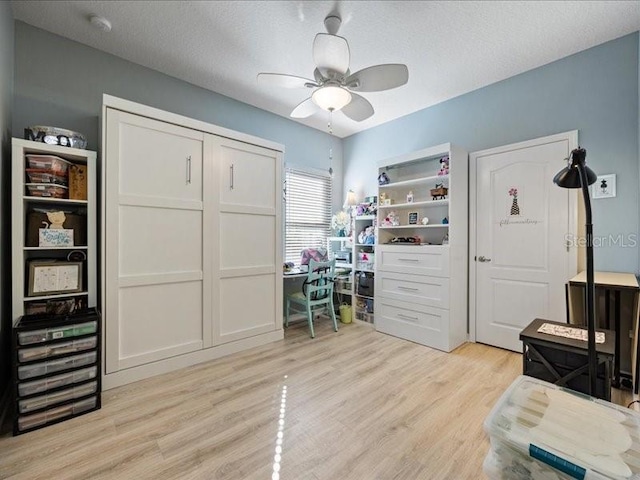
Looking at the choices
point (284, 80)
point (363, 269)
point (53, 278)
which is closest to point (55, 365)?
point (53, 278)

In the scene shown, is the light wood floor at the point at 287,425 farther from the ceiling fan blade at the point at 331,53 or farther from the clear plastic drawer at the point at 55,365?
the ceiling fan blade at the point at 331,53

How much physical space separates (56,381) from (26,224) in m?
1.07

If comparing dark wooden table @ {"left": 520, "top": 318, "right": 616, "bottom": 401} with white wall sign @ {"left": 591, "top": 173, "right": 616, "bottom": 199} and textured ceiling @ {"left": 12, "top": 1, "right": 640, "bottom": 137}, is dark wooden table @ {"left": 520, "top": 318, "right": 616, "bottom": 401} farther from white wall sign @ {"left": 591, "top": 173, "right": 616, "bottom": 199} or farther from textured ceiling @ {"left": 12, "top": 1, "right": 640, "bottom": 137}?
textured ceiling @ {"left": 12, "top": 1, "right": 640, "bottom": 137}

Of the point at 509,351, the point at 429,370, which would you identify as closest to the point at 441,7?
the point at 429,370

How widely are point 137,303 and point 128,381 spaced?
1.98 ft

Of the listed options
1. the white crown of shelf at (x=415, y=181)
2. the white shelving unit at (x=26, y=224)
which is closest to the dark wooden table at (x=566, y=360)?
the white crown of shelf at (x=415, y=181)

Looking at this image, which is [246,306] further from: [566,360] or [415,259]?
[566,360]

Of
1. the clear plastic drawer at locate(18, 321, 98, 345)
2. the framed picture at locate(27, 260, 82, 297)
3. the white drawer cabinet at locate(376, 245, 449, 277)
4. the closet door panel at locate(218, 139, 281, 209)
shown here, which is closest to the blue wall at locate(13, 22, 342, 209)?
the closet door panel at locate(218, 139, 281, 209)

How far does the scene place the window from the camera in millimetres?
4078

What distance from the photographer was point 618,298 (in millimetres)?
2076

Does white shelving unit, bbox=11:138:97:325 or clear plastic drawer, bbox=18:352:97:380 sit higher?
white shelving unit, bbox=11:138:97:325

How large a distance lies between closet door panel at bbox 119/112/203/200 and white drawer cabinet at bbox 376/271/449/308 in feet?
7.52

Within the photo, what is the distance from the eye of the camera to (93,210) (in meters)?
2.11

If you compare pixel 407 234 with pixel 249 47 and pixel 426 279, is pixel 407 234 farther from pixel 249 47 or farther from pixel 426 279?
pixel 249 47
